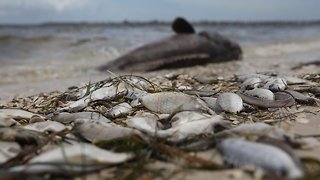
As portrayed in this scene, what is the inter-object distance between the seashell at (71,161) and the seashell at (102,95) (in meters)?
1.52

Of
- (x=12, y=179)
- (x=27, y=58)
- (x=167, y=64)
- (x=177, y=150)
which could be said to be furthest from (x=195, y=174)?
(x=27, y=58)

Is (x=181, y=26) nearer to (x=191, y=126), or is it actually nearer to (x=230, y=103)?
(x=230, y=103)

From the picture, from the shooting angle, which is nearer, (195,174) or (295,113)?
(195,174)

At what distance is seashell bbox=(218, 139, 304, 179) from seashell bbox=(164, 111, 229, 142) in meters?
0.43

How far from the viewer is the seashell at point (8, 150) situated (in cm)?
214

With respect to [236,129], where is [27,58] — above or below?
below

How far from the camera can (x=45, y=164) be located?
1.88m

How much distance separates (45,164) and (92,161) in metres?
0.20

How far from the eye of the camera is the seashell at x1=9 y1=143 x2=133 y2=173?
1.86m

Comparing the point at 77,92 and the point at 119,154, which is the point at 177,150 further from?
the point at 77,92

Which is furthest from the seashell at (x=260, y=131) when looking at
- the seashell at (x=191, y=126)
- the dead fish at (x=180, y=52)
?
the dead fish at (x=180, y=52)

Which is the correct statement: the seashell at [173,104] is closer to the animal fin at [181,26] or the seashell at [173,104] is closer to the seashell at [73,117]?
the seashell at [73,117]

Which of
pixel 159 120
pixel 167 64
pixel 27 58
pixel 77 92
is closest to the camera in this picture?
pixel 159 120

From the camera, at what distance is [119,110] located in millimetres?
3254
